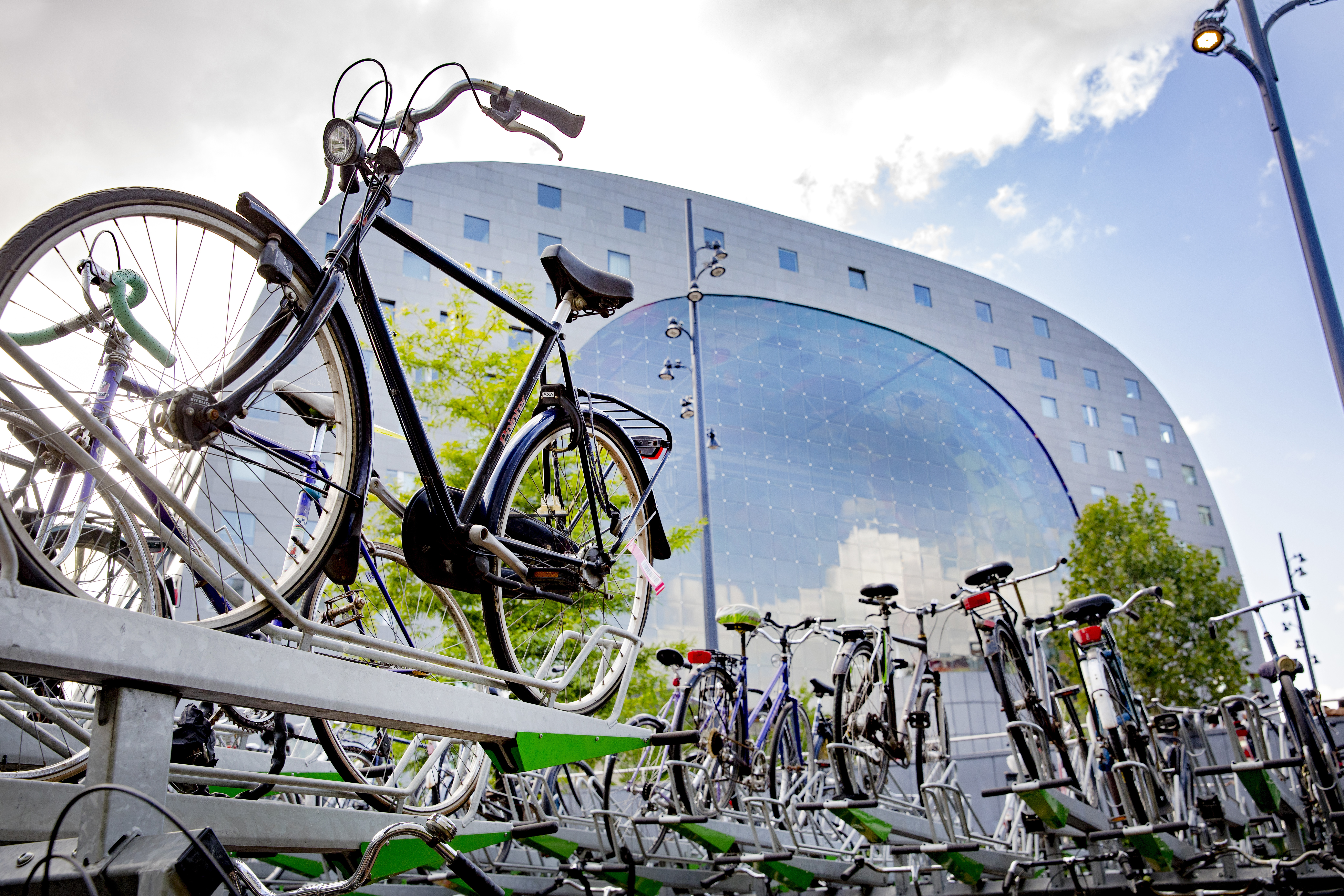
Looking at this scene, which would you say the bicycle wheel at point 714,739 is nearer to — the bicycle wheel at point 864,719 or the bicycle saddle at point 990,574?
the bicycle wheel at point 864,719

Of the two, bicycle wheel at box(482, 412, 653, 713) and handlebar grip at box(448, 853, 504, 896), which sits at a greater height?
bicycle wheel at box(482, 412, 653, 713)

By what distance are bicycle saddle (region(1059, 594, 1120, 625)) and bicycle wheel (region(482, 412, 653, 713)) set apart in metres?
3.42

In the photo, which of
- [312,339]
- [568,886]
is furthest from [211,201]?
[568,886]

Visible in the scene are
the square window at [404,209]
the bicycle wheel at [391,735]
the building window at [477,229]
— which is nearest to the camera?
the bicycle wheel at [391,735]

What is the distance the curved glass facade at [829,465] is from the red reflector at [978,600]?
15.4 metres

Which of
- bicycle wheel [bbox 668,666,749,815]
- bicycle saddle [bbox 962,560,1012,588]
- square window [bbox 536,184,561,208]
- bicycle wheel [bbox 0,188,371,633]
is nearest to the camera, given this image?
bicycle wheel [bbox 0,188,371,633]

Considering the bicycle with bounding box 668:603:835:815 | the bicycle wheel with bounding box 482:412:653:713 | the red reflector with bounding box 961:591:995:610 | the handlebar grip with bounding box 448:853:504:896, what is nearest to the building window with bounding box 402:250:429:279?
the bicycle with bounding box 668:603:835:815

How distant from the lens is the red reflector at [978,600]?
573 centimetres

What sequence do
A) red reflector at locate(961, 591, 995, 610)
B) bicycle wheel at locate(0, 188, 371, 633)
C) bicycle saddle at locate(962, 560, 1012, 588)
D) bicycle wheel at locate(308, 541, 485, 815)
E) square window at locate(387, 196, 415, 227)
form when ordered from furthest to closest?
1. square window at locate(387, 196, 415, 227)
2. bicycle saddle at locate(962, 560, 1012, 588)
3. red reflector at locate(961, 591, 995, 610)
4. bicycle wheel at locate(308, 541, 485, 815)
5. bicycle wheel at locate(0, 188, 371, 633)

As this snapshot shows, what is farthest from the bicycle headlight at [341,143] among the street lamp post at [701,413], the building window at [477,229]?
the building window at [477,229]

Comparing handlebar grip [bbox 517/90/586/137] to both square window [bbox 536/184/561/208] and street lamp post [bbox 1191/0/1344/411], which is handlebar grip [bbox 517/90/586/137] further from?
square window [bbox 536/184/561/208]

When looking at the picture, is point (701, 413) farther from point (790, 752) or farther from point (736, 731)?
point (736, 731)

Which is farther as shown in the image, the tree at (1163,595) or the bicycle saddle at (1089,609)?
the tree at (1163,595)

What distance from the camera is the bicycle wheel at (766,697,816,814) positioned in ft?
23.4
